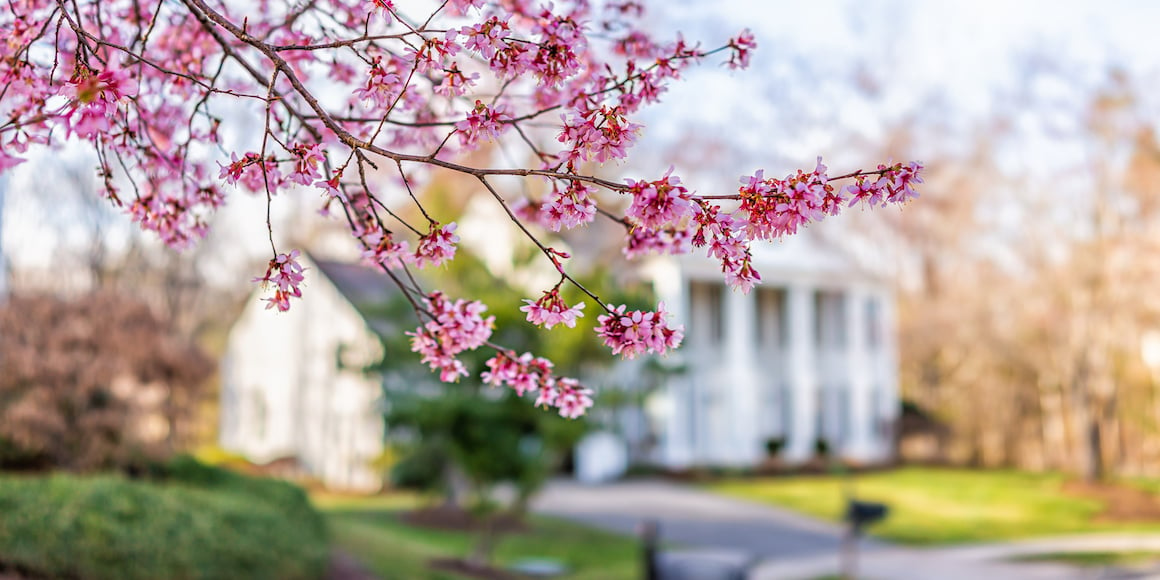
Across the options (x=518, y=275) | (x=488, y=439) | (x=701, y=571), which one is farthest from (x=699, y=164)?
(x=701, y=571)

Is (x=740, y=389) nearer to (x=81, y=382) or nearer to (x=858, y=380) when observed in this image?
(x=858, y=380)

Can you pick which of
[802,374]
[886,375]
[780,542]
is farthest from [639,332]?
[886,375]

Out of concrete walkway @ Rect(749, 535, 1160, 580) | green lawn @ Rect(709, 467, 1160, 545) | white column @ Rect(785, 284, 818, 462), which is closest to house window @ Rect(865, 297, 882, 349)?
white column @ Rect(785, 284, 818, 462)

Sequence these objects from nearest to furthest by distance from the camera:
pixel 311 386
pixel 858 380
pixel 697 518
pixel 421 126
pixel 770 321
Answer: pixel 421 126, pixel 697 518, pixel 311 386, pixel 770 321, pixel 858 380

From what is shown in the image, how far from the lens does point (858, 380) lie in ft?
88.6

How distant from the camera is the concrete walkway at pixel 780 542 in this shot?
11.6 meters

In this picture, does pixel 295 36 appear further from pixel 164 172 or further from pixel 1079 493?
pixel 1079 493

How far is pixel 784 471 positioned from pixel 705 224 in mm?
22250

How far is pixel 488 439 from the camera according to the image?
10695mm

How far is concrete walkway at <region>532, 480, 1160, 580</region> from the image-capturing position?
38.1ft

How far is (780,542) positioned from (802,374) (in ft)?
39.6

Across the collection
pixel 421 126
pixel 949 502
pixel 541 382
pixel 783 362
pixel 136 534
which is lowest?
pixel 949 502

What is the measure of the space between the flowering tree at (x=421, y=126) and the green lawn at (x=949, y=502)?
1282 centimetres

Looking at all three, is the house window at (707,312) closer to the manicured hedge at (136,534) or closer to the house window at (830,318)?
the house window at (830,318)
